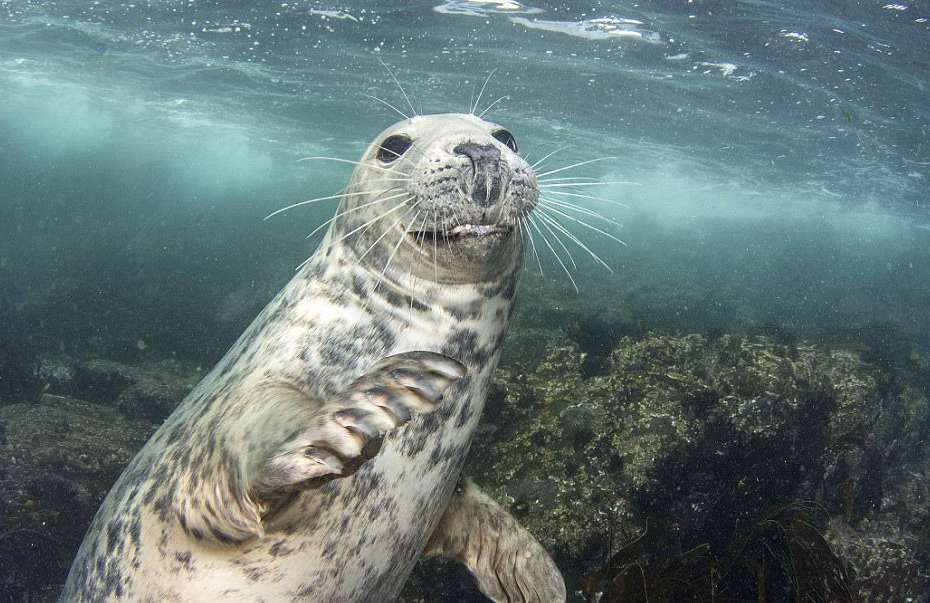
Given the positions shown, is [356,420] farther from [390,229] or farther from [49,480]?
[49,480]

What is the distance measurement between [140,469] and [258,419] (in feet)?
2.91

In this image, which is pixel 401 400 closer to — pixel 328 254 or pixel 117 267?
pixel 328 254

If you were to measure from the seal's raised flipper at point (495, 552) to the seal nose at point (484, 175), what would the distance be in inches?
59.1

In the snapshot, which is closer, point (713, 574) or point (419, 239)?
point (419, 239)

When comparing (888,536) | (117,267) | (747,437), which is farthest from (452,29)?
(117,267)

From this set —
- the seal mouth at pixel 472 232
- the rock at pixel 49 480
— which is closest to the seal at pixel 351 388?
the seal mouth at pixel 472 232

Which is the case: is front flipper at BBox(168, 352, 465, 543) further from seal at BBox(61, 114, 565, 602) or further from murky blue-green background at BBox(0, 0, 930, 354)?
murky blue-green background at BBox(0, 0, 930, 354)

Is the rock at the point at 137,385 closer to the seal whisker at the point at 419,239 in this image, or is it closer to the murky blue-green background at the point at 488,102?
the murky blue-green background at the point at 488,102

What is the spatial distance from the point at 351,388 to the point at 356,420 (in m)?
0.12

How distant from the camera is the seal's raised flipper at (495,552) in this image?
8.45 feet

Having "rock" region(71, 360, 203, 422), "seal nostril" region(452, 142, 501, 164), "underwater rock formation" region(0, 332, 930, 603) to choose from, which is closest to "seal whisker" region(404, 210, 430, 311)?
"seal nostril" region(452, 142, 501, 164)

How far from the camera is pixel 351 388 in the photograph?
1428mm

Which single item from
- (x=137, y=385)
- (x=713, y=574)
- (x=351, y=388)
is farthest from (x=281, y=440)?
(x=137, y=385)

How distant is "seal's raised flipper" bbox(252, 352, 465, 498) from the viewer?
1.32m
